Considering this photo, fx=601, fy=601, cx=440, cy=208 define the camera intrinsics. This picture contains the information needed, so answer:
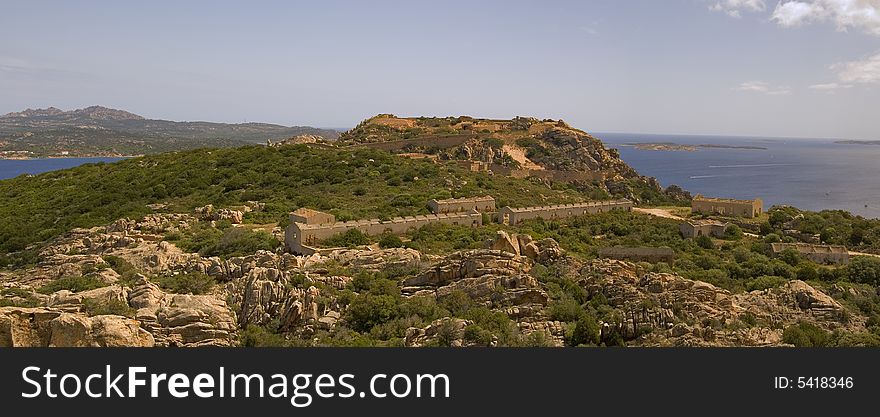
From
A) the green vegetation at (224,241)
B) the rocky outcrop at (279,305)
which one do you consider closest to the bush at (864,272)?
the rocky outcrop at (279,305)

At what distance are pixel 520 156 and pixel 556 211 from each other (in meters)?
20.6

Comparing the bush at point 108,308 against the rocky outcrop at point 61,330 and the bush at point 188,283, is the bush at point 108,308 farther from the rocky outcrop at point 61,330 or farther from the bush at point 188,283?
the bush at point 188,283

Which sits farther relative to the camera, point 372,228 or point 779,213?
point 779,213

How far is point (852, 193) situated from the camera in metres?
86.8

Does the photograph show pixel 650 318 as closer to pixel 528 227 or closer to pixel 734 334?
pixel 734 334

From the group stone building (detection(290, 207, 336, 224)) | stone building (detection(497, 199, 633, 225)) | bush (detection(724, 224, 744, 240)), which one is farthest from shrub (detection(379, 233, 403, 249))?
bush (detection(724, 224, 744, 240))

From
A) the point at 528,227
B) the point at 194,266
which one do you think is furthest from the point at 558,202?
the point at 194,266

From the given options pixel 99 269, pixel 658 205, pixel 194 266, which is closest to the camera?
pixel 194 266

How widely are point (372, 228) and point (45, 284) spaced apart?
1054 cm

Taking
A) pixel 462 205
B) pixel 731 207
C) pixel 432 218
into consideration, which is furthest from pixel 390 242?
pixel 731 207

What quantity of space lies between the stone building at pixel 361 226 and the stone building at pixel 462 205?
975mm

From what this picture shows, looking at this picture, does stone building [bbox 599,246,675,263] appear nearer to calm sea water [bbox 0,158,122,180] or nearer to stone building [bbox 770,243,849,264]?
stone building [bbox 770,243,849,264]

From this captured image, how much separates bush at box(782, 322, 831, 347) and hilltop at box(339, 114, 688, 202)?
107 ft

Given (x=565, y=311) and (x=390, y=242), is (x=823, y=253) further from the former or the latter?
(x=390, y=242)
